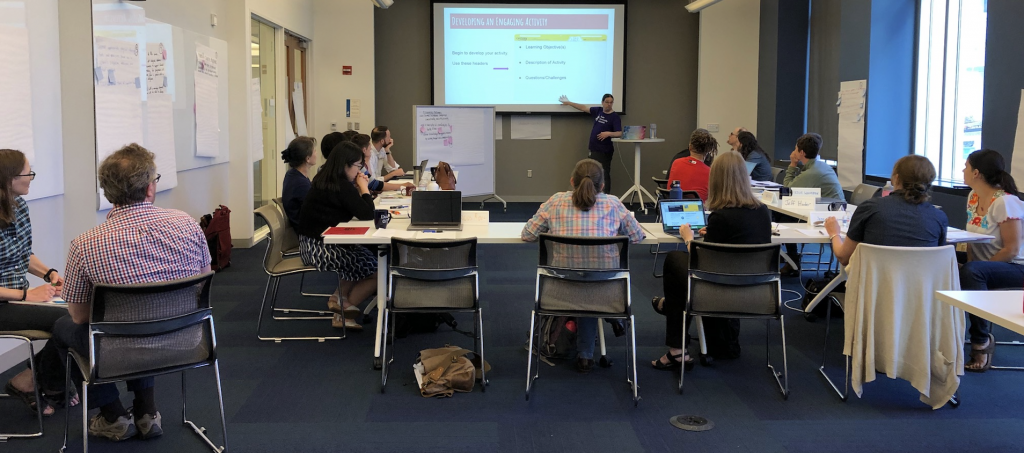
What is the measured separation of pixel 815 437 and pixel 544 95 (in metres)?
8.16

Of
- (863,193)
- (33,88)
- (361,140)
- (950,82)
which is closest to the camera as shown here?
(33,88)

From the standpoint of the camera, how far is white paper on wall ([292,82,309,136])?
30.2 feet

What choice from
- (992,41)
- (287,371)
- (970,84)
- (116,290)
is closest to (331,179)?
(287,371)

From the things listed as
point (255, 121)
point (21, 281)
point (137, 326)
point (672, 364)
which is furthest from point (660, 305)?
point (255, 121)

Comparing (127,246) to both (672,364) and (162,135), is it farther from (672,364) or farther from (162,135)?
(162,135)

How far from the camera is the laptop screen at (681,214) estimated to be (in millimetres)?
4277

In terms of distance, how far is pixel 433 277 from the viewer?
3629 mm

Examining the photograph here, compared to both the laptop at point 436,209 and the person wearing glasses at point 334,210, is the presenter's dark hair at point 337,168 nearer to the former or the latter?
the person wearing glasses at point 334,210

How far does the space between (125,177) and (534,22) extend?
8.55 m

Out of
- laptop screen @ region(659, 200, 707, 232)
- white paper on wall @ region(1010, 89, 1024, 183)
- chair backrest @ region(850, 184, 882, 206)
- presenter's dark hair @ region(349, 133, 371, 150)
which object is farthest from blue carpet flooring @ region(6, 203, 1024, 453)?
presenter's dark hair @ region(349, 133, 371, 150)

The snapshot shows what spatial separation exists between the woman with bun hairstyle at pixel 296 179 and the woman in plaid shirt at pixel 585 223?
63.7 inches

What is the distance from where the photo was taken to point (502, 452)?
9.82 ft

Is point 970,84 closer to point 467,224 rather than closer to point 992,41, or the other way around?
point 992,41

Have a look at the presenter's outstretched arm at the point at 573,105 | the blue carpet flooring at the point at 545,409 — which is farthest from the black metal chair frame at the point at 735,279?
the presenter's outstretched arm at the point at 573,105
